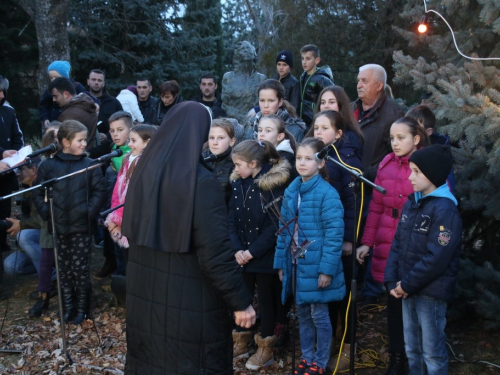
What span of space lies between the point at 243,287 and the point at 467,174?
2642 millimetres

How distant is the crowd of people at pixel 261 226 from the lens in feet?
10.5

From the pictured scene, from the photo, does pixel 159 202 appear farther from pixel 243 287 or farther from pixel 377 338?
pixel 377 338

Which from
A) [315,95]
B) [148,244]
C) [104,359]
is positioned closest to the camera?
[148,244]

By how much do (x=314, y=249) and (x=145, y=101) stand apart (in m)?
6.60

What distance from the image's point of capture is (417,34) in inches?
240

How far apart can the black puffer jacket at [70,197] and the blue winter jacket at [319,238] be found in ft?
7.97

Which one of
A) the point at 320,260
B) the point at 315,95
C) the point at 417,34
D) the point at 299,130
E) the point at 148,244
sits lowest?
the point at 320,260

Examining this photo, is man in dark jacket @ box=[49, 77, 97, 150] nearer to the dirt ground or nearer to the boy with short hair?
the dirt ground

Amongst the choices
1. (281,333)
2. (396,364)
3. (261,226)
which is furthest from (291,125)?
(396,364)

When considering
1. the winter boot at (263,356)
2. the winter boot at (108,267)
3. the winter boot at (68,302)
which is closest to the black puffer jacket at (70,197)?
the winter boot at (68,302)

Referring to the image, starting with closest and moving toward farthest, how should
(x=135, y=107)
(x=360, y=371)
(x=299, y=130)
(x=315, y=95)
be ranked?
(x=360, y=371), (x=299, y=130), (x=315, y=95), (x=135, y=107)

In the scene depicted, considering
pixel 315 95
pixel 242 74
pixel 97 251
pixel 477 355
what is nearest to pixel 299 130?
pixel 315 95

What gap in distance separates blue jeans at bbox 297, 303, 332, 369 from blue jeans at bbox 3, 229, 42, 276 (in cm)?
366

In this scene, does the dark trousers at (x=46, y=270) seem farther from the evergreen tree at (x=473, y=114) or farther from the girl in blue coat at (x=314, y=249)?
the evergreen tree at (x=473, y=114)
